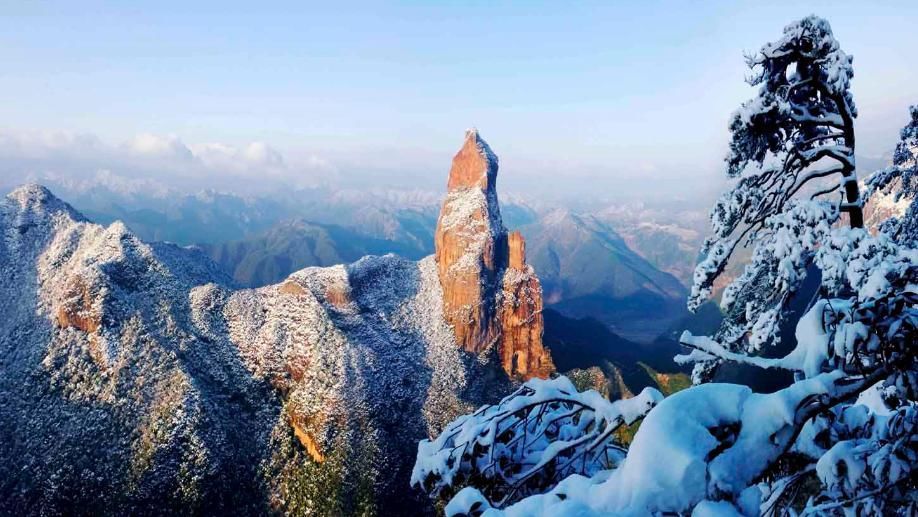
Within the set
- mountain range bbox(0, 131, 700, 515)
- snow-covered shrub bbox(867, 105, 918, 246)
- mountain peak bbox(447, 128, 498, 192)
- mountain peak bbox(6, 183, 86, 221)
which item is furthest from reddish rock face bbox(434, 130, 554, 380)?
snow-covered shrub bbox(867, 105, 918, 246)

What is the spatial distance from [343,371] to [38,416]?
2383 centimetres

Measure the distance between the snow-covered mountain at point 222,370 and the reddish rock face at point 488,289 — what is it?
0.25m

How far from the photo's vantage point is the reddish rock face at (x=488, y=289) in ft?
199

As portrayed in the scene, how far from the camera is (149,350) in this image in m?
47.3

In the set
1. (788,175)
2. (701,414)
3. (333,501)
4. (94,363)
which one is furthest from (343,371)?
(701,414)

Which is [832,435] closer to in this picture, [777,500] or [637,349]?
[777,500]

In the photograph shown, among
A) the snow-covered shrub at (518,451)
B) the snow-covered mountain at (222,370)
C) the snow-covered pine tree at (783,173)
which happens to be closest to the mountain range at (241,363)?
the snow-covered mountain at (222,370)

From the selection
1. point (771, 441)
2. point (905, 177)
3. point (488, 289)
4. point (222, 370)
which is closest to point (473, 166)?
point (488, 289)

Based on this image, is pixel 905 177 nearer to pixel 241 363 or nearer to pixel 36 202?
A: pixel 241 363

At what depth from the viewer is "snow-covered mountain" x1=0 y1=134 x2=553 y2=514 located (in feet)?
132

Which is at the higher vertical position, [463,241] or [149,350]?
[463,241]

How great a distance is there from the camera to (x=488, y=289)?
62.1 m

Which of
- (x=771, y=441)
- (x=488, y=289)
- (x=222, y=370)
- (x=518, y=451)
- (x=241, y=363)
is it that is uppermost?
(x=771, y=441)

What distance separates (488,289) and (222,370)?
95.8 feet
